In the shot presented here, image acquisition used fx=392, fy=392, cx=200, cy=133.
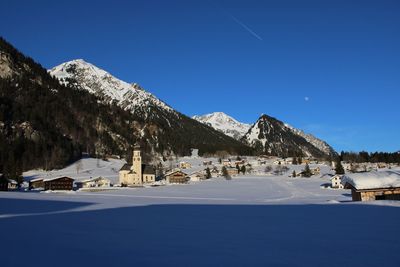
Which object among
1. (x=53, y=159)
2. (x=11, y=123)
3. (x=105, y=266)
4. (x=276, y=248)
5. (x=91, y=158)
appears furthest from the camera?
(x=91, y=158)

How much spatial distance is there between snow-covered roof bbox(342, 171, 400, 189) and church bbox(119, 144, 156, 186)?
84.8 m

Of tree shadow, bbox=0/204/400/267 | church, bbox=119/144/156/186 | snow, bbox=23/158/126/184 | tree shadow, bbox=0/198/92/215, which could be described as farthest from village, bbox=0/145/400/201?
tree shadow, bbox=0/198/92/215

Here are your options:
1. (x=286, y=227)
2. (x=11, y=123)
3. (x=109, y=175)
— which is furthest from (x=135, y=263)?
(x=11, y=123)

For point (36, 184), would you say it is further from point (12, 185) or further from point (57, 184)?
point (57, 184)

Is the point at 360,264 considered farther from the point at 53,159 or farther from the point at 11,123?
the point at 11,123

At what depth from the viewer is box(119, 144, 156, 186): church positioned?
12725 cm

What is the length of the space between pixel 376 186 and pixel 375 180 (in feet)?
2.45

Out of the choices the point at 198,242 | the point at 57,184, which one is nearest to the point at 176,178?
the point at 57,184

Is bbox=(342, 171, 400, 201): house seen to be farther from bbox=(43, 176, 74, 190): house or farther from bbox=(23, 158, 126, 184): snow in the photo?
bbox=(23, 158, 126, 184): snow

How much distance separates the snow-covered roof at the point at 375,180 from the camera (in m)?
48.3

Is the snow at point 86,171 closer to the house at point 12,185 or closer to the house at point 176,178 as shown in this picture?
the house at point 176,178

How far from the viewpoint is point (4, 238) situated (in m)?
17.0

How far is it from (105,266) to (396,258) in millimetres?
10125

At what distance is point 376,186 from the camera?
48875mm
